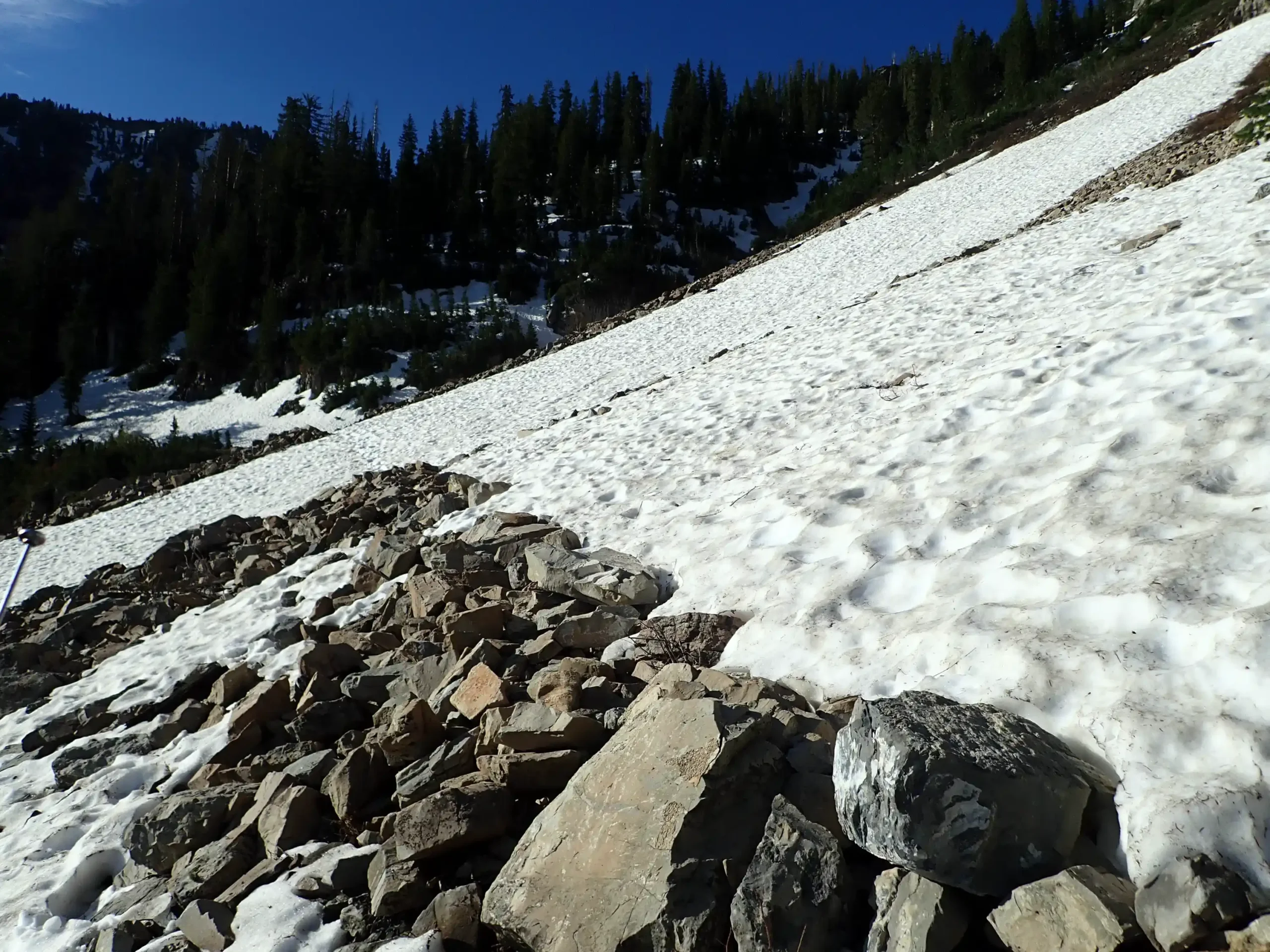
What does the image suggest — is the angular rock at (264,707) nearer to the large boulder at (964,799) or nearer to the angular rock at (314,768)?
the angular rock at (314,768)

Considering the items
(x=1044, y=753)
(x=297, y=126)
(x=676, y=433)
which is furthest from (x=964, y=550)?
(x=297, y=126)

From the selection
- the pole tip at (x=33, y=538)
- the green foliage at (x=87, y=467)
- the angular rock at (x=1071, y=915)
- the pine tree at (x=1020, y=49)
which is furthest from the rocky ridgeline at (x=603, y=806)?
the pine tree at (x=1020, y=49)

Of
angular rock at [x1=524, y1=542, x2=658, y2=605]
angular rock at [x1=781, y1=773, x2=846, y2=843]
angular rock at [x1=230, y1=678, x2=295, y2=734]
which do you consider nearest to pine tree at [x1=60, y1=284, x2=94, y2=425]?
angular rock at [x1=230, y1=678, x2=295, y2=734]

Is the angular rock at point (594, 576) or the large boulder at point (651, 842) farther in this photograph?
the angular rock at point (594, 576)

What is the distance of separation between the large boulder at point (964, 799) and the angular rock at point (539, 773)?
1101mm

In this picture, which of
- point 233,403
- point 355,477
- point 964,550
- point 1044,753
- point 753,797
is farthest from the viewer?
point 233,403

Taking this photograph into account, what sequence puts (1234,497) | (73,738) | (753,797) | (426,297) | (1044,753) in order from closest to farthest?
(1044,753) < (753,797) < (1234,497) < (73,738) < (426,297)

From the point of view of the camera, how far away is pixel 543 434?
391 inches

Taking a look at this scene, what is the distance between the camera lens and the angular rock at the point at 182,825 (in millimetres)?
3193

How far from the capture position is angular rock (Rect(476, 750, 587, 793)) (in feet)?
8.91

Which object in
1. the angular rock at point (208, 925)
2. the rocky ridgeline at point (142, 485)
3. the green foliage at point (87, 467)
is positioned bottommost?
the angular rock at point (208, 925)

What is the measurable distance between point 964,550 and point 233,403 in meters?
36.8

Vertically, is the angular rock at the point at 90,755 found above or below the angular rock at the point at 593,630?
below

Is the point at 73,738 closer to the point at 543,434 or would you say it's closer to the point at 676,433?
the point at 676,433
